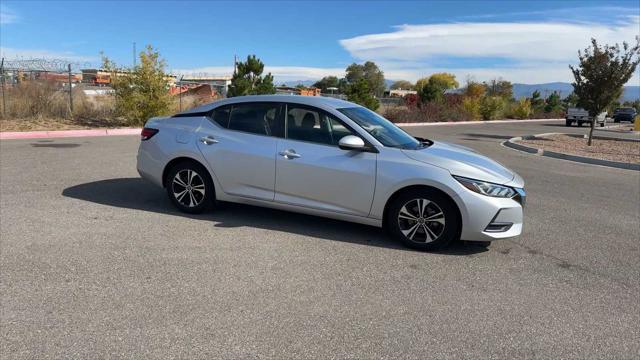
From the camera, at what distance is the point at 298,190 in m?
5.35

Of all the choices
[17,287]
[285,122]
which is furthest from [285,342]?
[285,122]

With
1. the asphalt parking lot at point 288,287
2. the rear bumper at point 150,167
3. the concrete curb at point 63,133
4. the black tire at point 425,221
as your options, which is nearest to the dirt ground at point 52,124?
the concrete curb at point 63,133

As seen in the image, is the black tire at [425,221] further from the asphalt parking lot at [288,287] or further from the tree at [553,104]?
the tree at [553,104]

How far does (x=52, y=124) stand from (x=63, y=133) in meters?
2.08

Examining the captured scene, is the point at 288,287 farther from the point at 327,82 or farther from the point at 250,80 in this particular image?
the point at 327,82

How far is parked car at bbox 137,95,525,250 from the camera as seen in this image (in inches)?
191

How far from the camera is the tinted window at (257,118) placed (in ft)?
18.4

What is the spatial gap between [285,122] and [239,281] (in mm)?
2148

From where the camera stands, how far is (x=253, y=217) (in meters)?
5.98

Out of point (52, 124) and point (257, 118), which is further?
point (52, 124)

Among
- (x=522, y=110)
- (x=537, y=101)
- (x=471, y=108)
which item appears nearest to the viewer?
(x=471, y=108)

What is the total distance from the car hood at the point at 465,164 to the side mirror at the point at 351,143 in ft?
1.52

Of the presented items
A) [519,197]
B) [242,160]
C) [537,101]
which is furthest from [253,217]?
[537,101]

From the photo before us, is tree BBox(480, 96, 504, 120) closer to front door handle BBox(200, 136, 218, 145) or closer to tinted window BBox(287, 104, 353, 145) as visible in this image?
tinted window BBox(287, 104, 353, 145)
